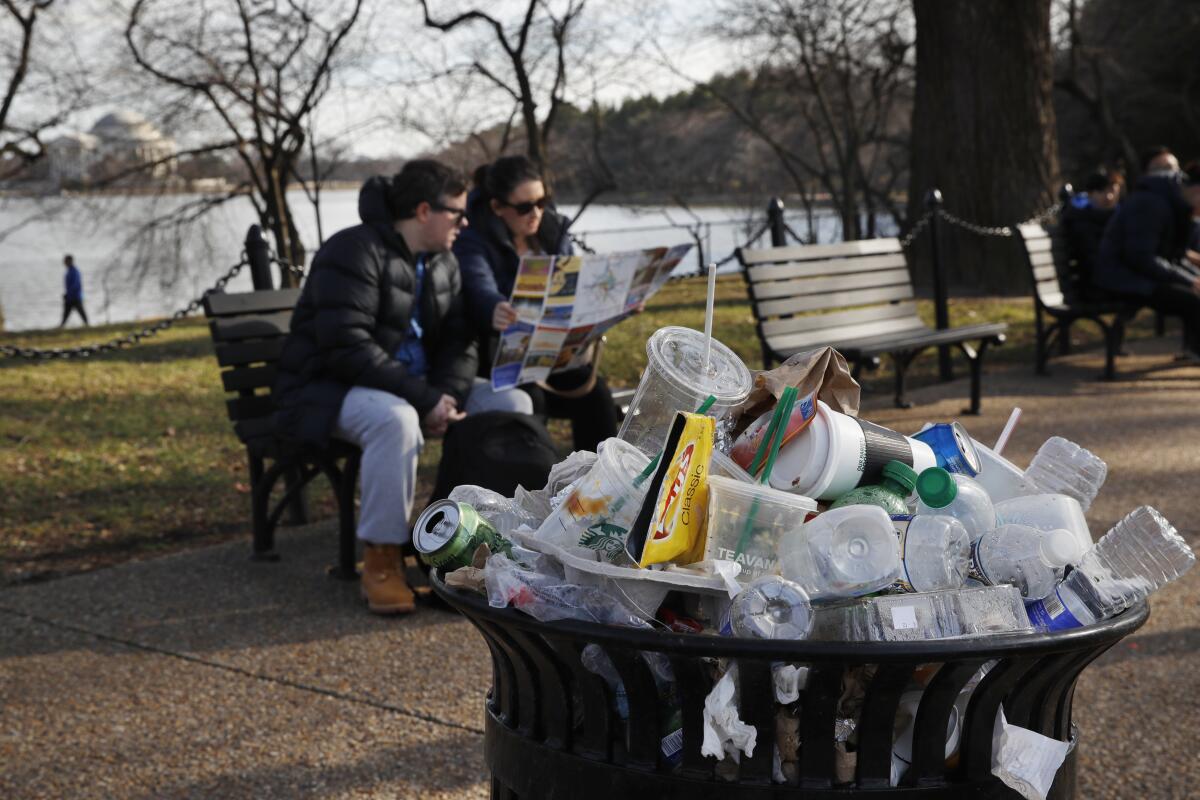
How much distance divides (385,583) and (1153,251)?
699 cm

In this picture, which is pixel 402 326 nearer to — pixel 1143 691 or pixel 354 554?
pixel 354 554

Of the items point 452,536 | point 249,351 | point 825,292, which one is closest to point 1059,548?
point 452,536

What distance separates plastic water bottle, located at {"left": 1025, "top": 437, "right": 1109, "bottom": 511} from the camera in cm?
211

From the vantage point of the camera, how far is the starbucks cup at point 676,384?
1.95m

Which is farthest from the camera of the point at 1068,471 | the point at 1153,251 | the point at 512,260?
the point at 1153,251

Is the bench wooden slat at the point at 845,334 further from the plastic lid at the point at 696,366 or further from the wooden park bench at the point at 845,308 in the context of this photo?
the plastic lid at the point at 696,366

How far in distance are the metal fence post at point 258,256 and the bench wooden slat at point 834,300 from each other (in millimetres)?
2813

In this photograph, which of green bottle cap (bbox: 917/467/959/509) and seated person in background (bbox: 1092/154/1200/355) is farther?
seated person in background (bbox: 1092/154/1200/355)

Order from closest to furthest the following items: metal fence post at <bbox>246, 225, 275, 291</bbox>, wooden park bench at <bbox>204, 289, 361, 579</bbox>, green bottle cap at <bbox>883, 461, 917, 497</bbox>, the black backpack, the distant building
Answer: green bottle cap at <bbox>883, 461, 917, 497</bbox> → the black backpack → wooden park bench at <bbox>204, 289, 361, 579</bbox> → metal fence post at <bbox>246, 225, 275, 291</bbox> → the distant building

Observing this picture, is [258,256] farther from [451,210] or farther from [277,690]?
[277,690]

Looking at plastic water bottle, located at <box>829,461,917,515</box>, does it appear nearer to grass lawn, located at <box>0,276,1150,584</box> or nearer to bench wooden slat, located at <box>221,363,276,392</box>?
bench wooden slat, located at <box>221,363,276,392</box>

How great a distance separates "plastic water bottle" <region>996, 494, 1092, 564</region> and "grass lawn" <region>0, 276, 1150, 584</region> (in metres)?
4.36

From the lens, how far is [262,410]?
207 inches

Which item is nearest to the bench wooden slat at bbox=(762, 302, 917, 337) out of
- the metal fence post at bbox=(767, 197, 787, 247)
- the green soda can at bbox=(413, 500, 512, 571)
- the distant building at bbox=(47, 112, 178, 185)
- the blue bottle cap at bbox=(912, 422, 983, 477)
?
the metal fence post at bbox=(767, 197, 787, 247)
